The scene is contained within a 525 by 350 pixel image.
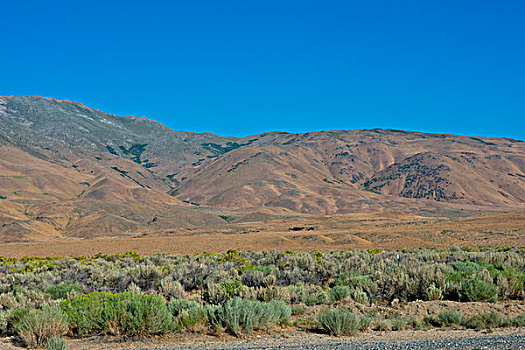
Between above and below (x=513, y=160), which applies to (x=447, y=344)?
below

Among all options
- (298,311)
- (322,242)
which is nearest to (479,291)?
(298,311)

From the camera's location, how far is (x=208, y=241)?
44781 millimetres

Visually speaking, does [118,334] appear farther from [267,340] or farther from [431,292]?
[431,292]

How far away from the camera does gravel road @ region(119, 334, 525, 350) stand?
8.03 metres

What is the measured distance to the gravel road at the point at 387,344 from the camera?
8031 millimetres

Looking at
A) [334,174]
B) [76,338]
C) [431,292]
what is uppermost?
[334,174]

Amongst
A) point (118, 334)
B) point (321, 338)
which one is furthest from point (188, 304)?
point (321, 338)

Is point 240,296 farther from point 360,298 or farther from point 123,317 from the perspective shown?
point 123,317

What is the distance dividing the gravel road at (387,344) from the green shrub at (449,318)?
44.9 inches

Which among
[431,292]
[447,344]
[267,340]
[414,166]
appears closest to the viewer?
[447,344]

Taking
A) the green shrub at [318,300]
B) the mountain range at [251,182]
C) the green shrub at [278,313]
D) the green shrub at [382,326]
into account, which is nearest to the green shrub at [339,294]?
the green shrub at [318,300]

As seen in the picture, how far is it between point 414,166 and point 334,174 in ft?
80.8

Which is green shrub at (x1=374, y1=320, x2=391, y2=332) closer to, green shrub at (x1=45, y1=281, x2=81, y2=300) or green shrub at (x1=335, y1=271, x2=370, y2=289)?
green shrub at (x1=335, y1=271, x2=370, y2=289)

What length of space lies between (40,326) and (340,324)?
5895 millimetres
